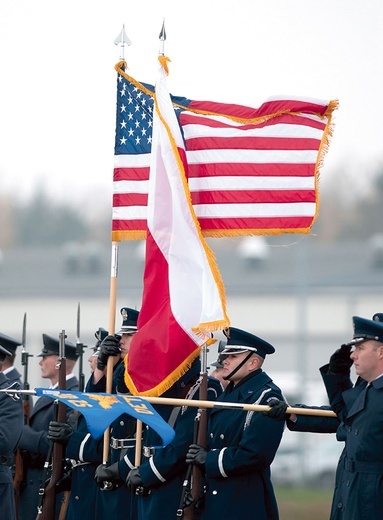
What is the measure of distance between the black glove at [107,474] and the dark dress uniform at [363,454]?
6.62ft

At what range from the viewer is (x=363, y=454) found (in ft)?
29.2

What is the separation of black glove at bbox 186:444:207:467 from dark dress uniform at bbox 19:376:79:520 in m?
2.69

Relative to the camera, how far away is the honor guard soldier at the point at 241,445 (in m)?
9.44

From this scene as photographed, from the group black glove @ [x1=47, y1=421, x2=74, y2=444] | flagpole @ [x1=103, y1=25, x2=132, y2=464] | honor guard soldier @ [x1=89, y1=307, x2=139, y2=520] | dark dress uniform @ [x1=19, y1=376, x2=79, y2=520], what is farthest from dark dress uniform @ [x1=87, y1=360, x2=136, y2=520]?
dark dress uniform @ [x1=19, y1=376, x2=79, y2=520]

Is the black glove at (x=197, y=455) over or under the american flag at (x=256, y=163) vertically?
under

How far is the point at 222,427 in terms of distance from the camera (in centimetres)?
973

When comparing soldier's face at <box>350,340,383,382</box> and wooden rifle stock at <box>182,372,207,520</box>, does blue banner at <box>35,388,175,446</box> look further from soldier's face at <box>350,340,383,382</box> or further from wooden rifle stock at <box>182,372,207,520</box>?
soldier's face at <box>350,340,383,382</box>

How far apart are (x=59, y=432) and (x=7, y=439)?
0.44 metres

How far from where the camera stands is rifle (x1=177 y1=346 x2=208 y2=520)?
9.60m

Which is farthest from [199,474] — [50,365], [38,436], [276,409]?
[50,365]

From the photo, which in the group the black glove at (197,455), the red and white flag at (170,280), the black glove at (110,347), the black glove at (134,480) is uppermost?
the red and white flag at (170,280)

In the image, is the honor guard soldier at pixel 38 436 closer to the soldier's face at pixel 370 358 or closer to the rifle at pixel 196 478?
the rifle at pixel 196 478

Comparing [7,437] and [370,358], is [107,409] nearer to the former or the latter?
[7,437]

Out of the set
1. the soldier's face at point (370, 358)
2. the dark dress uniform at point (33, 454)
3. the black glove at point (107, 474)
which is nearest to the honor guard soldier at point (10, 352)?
the dark dress uniform at point (33, 454)
